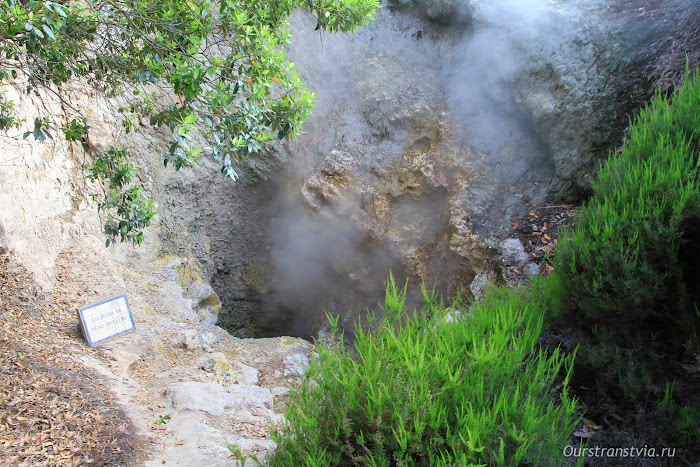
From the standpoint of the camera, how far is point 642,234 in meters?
2.29

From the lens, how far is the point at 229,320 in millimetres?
7977

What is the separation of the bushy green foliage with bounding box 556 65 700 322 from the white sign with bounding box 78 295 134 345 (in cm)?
422

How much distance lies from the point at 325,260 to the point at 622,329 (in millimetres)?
5890

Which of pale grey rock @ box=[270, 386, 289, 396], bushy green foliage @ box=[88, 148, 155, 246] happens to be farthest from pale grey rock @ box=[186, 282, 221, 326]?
bushy green foliage @ box=[88, 148, 155, 246]

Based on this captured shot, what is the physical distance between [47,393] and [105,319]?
1257 mm

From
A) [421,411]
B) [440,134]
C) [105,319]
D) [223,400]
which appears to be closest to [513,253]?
[440,134]

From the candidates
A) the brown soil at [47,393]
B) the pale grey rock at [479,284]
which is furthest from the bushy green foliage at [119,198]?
the pale grey rock at [479,284]

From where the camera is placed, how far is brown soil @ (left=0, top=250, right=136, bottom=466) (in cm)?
280

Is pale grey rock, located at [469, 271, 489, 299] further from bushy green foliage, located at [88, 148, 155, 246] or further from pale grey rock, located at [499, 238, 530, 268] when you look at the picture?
bushy green foliage, located at [88, 148, 155, 246]

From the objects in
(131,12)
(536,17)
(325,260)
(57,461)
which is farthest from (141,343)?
(536,17)

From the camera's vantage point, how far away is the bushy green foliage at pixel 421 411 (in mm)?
1763

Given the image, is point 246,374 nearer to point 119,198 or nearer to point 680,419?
point 119,198

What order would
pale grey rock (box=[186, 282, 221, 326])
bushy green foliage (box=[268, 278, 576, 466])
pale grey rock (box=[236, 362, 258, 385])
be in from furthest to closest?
pale grey rock (box=[186, 282, 221, 326])
pale grey rock (box=[236, 362, 258, 385])
bushy green foliage (box=[268, 278, 576, 466])

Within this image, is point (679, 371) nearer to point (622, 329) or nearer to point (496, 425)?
point (622, 329)
